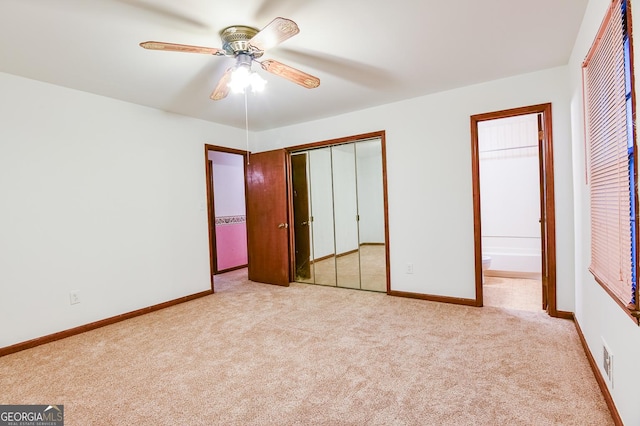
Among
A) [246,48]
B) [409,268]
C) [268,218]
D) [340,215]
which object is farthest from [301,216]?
[246,48]

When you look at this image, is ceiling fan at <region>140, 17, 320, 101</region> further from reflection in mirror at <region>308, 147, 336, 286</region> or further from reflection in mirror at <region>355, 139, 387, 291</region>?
reflection in mirror at <region>308, 147, 336, 286</region>

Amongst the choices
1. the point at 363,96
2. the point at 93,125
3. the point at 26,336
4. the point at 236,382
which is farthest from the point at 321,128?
the point at 26,336

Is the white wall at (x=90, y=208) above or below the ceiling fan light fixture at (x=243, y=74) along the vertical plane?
below

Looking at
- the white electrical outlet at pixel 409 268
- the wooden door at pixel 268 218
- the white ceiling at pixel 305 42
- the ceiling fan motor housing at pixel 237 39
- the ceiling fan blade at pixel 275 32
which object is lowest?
the white electrical outlet at pixel 409 268

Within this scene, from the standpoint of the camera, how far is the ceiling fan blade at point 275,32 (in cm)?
161

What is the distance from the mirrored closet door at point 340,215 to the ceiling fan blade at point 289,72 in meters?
1.84

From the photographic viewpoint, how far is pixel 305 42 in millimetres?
2250

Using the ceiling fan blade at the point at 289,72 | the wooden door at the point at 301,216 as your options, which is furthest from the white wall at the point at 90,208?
the ceiling fan blade at the point at 289,72

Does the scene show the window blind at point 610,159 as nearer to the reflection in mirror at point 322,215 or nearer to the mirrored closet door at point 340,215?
the mirrored closet door at point 340,215

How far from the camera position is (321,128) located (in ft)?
14.1

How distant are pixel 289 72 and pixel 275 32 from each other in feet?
1.58

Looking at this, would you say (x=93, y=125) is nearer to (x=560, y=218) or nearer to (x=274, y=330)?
(x=274, y=330)

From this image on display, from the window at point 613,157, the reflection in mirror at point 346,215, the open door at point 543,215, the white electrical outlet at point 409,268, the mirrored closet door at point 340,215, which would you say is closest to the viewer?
the window at point 613,157

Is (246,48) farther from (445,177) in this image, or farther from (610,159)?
(445,177)
